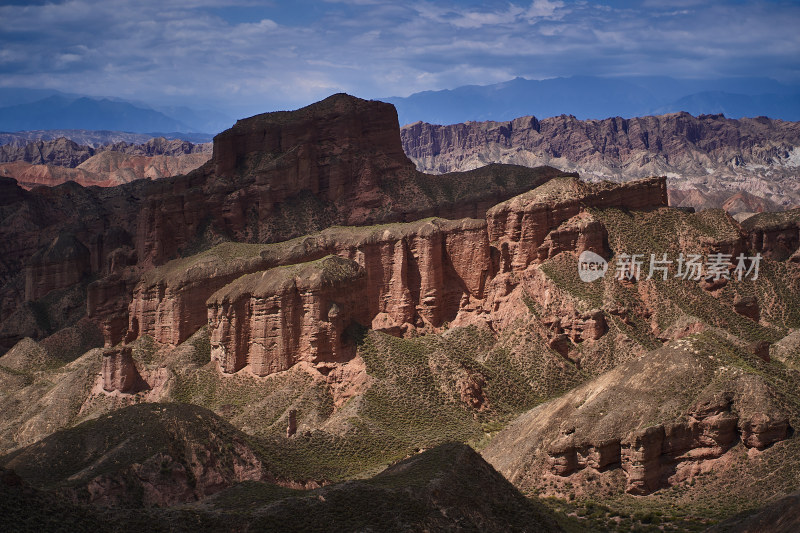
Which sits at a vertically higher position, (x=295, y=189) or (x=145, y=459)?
(x=295, y=189)

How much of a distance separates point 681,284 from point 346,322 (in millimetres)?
26754

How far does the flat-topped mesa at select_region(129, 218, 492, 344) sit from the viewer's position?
236 ft

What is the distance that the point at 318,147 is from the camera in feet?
334

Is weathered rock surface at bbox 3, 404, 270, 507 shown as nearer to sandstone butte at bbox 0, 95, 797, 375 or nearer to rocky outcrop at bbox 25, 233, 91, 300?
sandstone butte at bbox 0, 95, 797, 375

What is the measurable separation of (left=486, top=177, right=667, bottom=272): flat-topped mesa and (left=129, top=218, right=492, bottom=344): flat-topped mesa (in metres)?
1.83

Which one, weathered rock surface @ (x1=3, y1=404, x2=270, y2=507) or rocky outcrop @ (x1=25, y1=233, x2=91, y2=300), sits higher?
rocky outcrop @ (x1=25, y1=233, x2=91, y2=300)

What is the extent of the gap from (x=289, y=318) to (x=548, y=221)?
74.8ft

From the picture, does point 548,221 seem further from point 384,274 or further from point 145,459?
point 145,459

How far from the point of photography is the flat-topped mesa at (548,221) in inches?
2761

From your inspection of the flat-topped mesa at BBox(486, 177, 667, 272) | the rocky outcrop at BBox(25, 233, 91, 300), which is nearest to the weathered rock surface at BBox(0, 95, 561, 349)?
the rocky outcrop at BBox(25, 233, 91, 300)

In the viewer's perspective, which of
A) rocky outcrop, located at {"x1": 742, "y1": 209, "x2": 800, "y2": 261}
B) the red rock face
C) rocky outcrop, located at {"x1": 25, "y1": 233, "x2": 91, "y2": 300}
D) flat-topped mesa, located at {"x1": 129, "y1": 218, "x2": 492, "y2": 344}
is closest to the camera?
the red rock face

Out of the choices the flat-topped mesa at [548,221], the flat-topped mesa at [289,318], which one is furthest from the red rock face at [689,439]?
the flat-topped mesa at [548,221]

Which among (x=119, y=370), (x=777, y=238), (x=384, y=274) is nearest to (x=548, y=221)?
(x=384, y=274)

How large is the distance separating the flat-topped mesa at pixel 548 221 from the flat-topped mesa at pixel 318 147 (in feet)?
103
